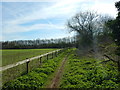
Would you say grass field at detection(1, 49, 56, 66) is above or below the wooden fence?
below

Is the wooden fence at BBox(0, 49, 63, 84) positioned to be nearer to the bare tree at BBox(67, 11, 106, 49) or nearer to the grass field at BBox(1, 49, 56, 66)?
the grass field at BBox(1, 49, 56, 66)

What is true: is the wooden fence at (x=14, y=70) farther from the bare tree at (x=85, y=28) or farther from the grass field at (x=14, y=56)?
the bare tree at (x=85, y=28)

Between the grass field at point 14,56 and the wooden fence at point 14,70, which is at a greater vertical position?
the wooden fence at point 14,70

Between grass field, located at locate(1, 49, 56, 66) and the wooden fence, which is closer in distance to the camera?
the wooden fence

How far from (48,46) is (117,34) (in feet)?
240

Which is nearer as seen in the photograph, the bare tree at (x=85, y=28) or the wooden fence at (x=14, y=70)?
the wooden fence at (x=14, y=70)

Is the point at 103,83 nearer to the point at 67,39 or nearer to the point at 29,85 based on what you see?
the point at 29,85

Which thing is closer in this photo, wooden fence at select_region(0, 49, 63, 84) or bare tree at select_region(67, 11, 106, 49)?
wooden fence at select_region(0, 49, 63, 84)

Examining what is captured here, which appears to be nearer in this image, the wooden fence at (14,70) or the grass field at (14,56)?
the wooden fence at (14,70)

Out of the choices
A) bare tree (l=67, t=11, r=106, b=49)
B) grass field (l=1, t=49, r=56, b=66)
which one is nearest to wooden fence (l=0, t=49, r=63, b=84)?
grass field (l=1, t=49, r=56, b=66)

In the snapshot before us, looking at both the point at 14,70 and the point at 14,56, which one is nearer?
the point at 14,70

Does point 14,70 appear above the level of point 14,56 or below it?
above

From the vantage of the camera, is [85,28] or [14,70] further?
[85,28]

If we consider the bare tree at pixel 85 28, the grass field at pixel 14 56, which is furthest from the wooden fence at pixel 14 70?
the bare tree at pixel 85 28
